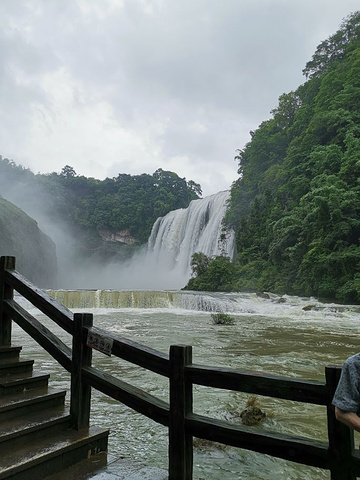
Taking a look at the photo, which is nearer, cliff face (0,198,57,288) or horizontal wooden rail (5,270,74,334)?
horizontal wooden rail (5,270,74,334)

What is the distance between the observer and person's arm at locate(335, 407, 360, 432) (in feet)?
5.18

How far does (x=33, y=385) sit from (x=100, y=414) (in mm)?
1347

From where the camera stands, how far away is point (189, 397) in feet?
8.00

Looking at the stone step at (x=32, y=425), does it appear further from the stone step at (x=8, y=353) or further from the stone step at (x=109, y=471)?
the stone step at (x=8, y=353)

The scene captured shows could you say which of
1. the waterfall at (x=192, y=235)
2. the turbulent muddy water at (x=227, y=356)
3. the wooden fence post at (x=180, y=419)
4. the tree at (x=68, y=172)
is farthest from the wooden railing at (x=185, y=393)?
the tree at (x=68, y=172)

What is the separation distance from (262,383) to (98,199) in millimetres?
65234

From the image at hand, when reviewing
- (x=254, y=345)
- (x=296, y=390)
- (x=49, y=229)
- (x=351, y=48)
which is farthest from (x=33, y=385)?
(x=49, y=229)

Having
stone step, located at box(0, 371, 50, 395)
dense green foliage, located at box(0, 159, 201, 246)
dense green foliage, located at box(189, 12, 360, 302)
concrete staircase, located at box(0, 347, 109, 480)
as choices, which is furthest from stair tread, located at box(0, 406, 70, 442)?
dense green foliage, located at box(0, 159, 201, 246)

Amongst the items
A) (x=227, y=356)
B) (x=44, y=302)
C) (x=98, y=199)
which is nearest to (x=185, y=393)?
(x=44, y=302)

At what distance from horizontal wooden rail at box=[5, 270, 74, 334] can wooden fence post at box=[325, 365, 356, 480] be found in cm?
210

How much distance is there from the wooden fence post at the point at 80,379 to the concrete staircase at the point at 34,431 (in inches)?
3.3

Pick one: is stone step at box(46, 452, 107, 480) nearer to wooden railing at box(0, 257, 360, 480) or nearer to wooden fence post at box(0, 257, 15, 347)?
wooden railing at box(0, 257, 360, 480)

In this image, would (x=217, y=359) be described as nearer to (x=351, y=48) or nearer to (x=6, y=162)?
(x=351, y=48)

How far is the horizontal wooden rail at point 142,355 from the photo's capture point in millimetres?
2521
